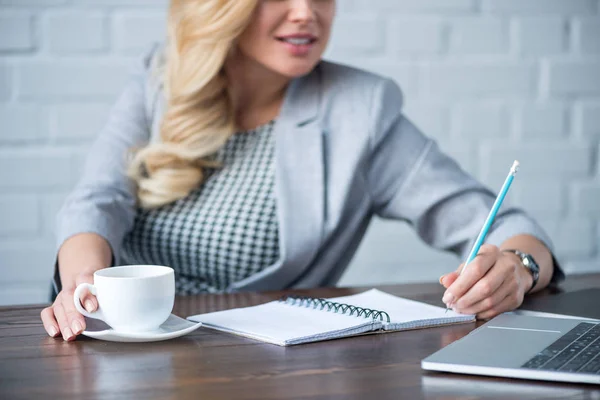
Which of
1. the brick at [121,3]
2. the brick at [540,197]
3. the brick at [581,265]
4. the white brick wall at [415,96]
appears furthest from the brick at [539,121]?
the brick at [121,3]

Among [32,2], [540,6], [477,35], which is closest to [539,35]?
[540,6]

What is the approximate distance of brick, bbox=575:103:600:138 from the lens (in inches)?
95.7

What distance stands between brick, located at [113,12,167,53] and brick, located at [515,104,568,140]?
1056 millimetres

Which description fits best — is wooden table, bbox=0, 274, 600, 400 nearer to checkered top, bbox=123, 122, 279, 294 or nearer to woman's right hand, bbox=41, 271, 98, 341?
woman's right hand, bbox=41, 271, 98, 341

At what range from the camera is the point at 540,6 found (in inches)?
94.0

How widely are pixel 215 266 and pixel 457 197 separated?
47 cm

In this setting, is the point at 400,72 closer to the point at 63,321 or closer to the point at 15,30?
the point at 15,30

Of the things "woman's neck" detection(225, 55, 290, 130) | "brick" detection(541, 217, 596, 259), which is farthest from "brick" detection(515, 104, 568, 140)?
"woman's neck" detection(225, 55, 290, 130)

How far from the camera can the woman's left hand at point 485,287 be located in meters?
1.05

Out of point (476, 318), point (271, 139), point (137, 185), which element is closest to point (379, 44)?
point (271, 139)

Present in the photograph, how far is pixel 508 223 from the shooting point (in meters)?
1.38

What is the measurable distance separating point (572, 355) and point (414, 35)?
1575 millimetres

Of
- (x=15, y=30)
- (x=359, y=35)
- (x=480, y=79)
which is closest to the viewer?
(x=15, y=30)

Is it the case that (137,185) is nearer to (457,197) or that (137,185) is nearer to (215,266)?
(215,266)
